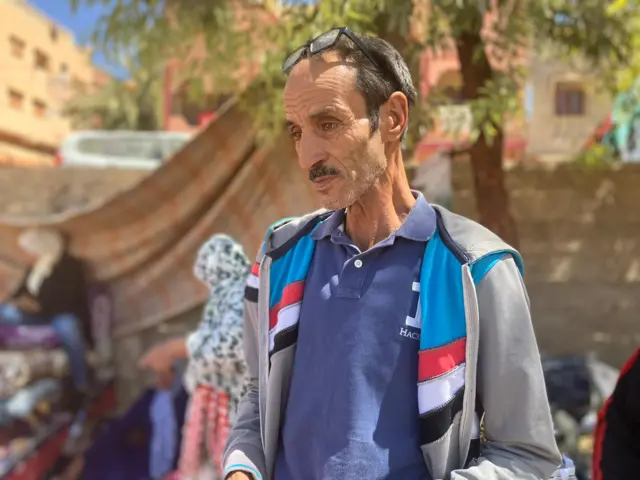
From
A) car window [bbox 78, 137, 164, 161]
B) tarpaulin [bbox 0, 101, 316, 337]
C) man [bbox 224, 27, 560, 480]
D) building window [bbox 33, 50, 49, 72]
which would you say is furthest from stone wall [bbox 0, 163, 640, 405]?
building window [bbox 33, 50, 49, 72]

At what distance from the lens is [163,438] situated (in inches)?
129

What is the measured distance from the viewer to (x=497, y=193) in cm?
351

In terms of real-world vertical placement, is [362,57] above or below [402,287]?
above

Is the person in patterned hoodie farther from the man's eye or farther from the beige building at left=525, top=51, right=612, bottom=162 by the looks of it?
the beige building at left=525, top=51, right=612, bottom=162

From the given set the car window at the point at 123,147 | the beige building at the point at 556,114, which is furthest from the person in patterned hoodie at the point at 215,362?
the beige building at the point at 556,114

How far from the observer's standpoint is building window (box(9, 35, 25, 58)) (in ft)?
57.7

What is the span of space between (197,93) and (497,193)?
5.89 ft

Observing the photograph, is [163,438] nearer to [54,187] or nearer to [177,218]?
[177,218]

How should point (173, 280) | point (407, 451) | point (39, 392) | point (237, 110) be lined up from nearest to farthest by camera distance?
point (407, 451) → point (237, 110) → point (39, 392) → point (173, 280)

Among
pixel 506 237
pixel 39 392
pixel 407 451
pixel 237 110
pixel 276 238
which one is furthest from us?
pixel 39 392

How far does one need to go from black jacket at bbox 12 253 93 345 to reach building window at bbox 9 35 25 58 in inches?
612

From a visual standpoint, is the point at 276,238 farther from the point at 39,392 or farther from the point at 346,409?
the point at 39,392

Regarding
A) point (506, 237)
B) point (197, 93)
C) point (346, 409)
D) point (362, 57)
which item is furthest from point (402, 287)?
point (197, 93)

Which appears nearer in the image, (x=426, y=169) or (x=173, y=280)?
(x=426, y=169)
